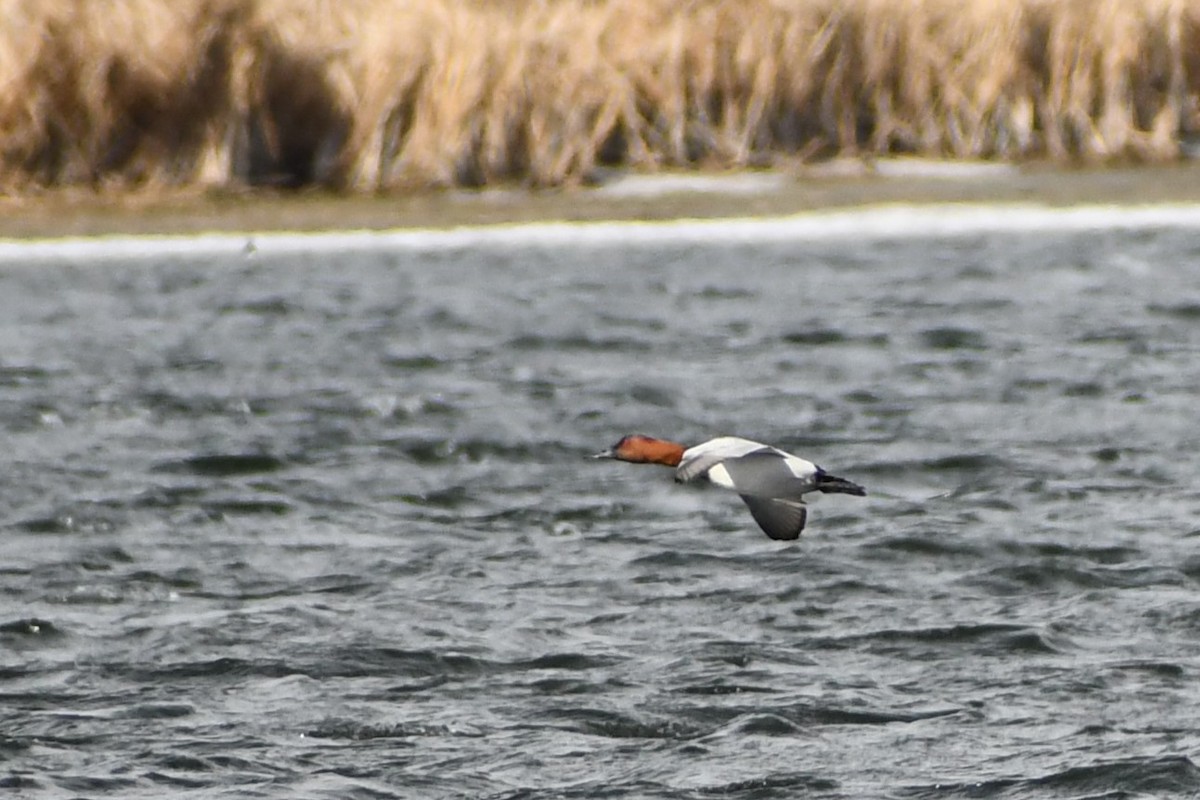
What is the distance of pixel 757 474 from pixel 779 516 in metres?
0.30

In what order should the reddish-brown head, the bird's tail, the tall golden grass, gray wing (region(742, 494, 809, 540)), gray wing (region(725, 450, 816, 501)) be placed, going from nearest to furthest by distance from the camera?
gray wing (region(742, 494, 809, 540)) < the bird's tail < gray wing (region(725, 450, 816, 501)) < the reddish-brown head < the tall golden grass

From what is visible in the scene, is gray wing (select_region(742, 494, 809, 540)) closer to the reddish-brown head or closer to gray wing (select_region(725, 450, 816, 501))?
gray wing (select_region(725, 450, 816, 501))

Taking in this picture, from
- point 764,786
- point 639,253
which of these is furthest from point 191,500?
point 639,253

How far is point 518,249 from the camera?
63.4ft

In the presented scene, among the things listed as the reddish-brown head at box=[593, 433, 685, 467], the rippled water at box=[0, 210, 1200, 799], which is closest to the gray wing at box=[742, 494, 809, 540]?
the reddish-brown head at box=[593, 433, 685, 467]

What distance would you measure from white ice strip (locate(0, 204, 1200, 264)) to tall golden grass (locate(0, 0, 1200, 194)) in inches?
58.2

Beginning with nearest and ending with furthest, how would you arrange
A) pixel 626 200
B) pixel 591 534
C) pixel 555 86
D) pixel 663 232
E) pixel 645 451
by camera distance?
pixel 645 451 < pixel 591 534 < pixel 663 232 < pixel 626 200 < pixel 555 86

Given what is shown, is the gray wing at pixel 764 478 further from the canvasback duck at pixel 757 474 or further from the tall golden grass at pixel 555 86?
the tall golden grass at pixel 555 86

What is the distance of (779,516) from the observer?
25.9 feet

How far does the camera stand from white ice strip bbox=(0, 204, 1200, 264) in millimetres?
19266

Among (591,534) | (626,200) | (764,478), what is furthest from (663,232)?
(764,478)

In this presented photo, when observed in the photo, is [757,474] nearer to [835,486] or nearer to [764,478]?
[764,478]

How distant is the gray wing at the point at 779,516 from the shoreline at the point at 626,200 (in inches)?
476

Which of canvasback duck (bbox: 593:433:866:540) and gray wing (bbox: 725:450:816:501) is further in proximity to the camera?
gray wing (bbox: 725:450:816:501)
